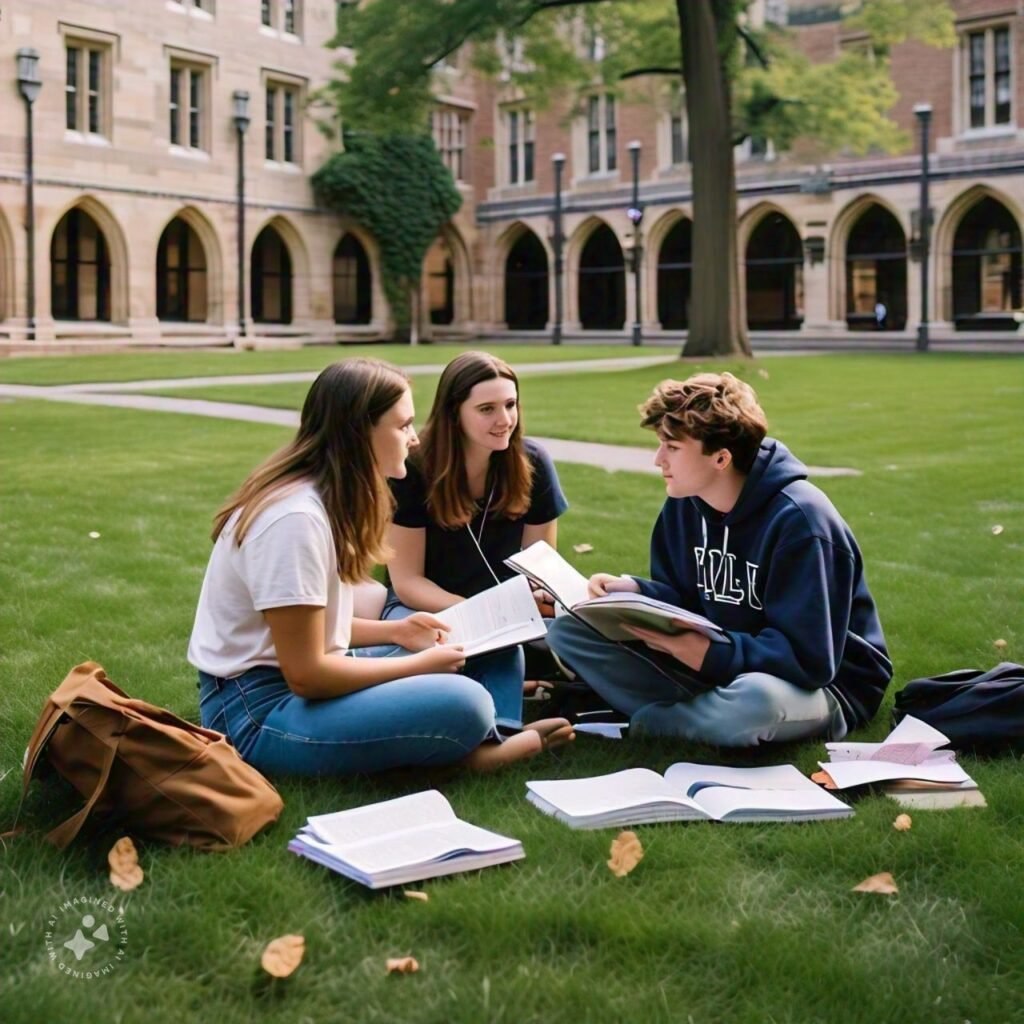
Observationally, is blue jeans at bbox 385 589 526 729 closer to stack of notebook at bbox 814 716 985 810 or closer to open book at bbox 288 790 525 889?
open book at bbox 288 790 525 889

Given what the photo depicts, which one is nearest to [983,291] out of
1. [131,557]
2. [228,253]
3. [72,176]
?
[228,253]

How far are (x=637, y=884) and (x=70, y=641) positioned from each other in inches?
108

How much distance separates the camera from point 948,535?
7.04m

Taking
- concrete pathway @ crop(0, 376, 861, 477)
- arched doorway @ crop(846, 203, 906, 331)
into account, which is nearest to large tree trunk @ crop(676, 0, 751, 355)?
concrete pathway @ crop(0, 376, 861, 477)

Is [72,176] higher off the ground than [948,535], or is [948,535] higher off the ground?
[72,176]

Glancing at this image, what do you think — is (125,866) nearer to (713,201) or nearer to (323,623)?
(323,623)

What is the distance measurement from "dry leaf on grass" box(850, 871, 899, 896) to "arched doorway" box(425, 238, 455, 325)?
34715mm

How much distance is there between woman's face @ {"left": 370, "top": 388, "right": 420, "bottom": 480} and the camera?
3156mm

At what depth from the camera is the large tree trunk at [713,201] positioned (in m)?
A: 18.8

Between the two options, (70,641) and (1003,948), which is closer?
(1003,948)

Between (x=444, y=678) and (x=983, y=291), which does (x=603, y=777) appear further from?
(x=983, y=291)

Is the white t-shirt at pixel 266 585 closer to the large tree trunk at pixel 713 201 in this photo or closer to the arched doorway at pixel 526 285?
the large tree trunk at pixel 713 201

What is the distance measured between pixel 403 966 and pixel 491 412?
1.91 metres

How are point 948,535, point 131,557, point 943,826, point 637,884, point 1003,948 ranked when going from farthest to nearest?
1. point 948,535
2. point 131,557
3. point 943,826
4. point 637,884
5. point 1003,948
